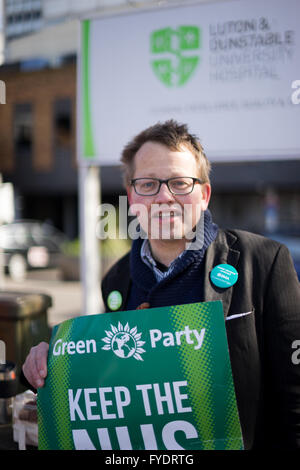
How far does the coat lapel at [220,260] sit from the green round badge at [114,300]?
0.40 meters

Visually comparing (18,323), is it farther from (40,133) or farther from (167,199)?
(40,133)

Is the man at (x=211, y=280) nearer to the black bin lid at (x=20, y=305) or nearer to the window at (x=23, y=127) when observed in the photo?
the black bin lid at (x=20, y=305)

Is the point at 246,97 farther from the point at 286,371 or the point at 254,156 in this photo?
the point at 286,371

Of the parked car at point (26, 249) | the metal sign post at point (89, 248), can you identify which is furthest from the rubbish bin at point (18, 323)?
the parked car at point (26, 249)

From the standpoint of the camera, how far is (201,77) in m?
3.54

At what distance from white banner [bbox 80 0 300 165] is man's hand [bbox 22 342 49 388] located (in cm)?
243

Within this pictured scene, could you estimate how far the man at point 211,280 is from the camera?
1.56m

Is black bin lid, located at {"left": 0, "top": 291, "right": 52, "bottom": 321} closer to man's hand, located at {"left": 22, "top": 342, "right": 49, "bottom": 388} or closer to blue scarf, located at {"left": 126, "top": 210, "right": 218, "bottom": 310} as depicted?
man's hand, located at {"left": 22, "top": 342, "right": 49, "bottom": 388}

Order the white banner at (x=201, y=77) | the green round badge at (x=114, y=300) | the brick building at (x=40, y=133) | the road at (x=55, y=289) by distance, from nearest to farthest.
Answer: the green round badge at (x=114, y=300) < the white banner at (x=201, y=77) < the road at (x=55, y=289) < the brick building at (x=40, y=133)

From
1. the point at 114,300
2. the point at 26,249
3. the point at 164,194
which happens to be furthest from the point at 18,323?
the point at 26,249

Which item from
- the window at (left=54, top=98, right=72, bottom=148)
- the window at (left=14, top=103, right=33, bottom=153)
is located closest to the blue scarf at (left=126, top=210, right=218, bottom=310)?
the window at (left=54, top=98, right=72, bottom=148)

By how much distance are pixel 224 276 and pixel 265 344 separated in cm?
29
